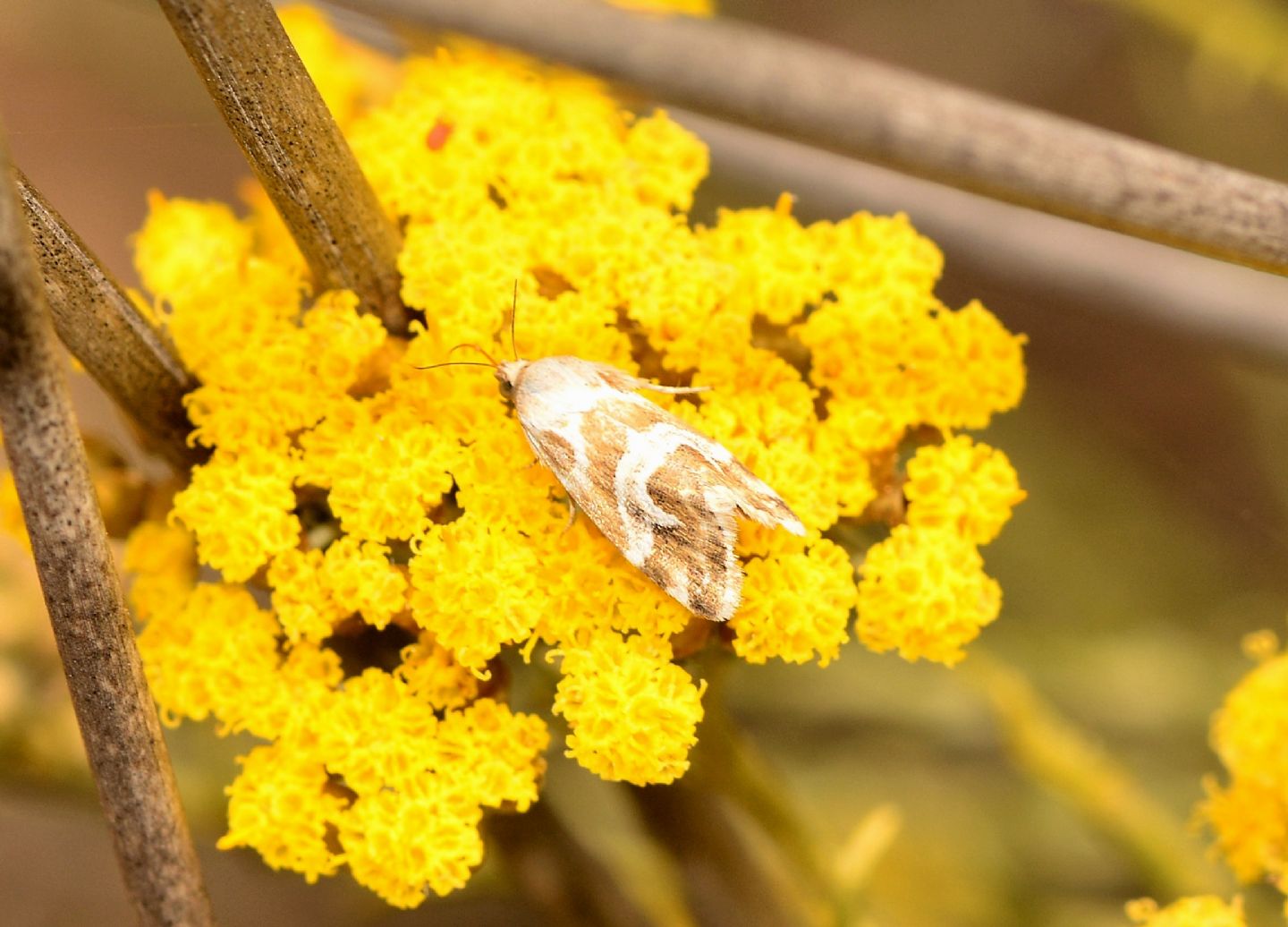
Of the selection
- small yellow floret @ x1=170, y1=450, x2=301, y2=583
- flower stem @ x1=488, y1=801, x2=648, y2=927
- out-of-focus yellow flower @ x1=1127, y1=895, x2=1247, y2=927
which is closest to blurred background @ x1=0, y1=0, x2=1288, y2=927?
flower stem @ x1=488, y1=801, x2=648, y2=927

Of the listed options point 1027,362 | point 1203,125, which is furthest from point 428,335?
point 1203,125

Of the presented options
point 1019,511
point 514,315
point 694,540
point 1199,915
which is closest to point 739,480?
point 694,540

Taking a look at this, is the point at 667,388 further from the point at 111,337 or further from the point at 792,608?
the point at 111,337

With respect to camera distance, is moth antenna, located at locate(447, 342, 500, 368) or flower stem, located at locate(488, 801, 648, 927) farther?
flower stem, located at locate(488, 801, 648, 927)

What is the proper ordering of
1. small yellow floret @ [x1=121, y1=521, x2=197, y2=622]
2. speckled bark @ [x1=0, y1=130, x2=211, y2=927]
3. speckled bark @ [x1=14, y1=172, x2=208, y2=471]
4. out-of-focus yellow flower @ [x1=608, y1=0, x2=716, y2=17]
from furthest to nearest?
out-of-focus yellow flower @ [x1=608, y1=0, x2=716, y2=17] → small yellow floret @ [x1=121, y1=521, x2=197, y2=622] → speckled bark @ [x1=14, y1=172, x2=208, y2=471] → speckled bark @ [x1=0, y1=130, x2=211, y2=927]

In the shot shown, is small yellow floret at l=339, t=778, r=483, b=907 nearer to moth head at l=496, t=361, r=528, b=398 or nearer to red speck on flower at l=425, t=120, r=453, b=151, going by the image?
moth head at l=496, t=361, r=528, b=398
